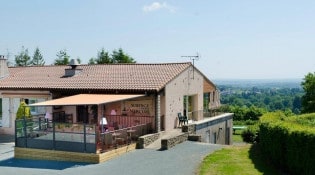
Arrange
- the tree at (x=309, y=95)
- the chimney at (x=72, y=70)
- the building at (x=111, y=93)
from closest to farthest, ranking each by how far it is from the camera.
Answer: the building at (x=111, y=93) < the chimney at (x=72, y=70) < the tree at (x=309, y=95)

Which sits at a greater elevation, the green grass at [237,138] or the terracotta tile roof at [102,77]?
the terracotta tile roof at [102,77]

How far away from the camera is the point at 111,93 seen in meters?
32.4

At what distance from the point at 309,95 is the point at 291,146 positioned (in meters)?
60.6

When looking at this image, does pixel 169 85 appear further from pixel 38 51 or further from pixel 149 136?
pixel 38 51

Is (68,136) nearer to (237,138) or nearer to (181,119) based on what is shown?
(181,119)

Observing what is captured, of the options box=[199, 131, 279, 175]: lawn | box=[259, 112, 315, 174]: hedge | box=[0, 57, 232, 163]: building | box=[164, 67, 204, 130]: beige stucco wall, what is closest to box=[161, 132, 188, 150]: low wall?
box=[0, 57, 232, 163]: building

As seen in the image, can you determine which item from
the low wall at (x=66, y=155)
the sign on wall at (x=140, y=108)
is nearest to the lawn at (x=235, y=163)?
the low wall at (x=66, y=155)

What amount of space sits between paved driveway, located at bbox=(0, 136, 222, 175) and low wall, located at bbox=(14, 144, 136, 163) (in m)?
0.43

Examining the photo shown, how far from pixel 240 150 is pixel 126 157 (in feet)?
24.7

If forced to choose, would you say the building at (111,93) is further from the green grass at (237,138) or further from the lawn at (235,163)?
the green grass at (237,138)

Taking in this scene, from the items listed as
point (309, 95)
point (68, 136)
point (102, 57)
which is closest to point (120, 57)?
point (102, 57)

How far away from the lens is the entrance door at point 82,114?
33219mm

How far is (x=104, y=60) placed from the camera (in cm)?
7738

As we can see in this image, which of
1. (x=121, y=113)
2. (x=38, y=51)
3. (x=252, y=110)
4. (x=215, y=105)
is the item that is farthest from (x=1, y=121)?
(x=252, y=110)
